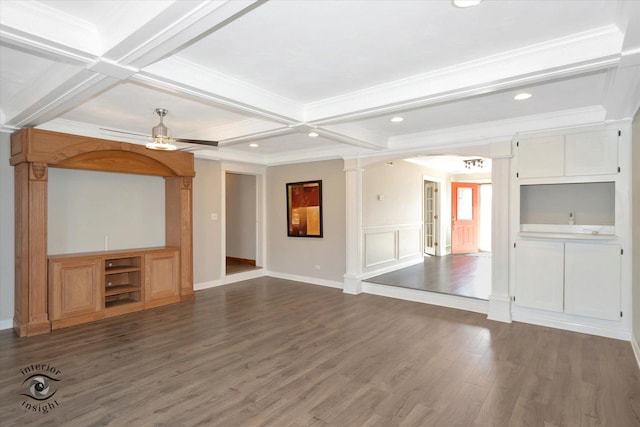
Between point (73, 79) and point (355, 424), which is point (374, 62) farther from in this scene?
point (355, 424)

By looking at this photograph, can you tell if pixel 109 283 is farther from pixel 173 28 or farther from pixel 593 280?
pixel 593 280

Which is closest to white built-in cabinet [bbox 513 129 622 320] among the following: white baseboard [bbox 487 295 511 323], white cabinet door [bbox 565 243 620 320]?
white cabinet door [bbox 565 243 620 320]

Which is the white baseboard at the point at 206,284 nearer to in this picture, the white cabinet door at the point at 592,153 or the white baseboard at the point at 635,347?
the white cabinet door at the point at 592,153

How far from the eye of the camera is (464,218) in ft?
33.4

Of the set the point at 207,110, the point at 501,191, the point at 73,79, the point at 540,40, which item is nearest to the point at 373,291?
the point at 501,191

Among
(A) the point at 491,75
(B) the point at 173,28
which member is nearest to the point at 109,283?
(B) the point at 173,28

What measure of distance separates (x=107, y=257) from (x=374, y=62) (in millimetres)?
4249

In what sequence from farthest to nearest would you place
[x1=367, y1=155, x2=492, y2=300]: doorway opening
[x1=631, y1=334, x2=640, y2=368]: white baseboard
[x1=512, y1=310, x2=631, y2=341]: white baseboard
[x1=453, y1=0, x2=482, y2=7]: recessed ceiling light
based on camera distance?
[x1=367, y1=155, x2=492, y2=300]: doorway opening, [x1=512, y1=310, x2=631, y2=341]: white baseboard, [x1=631, y1=334, x2=640, y2=368]: white baseboard, [x1=453, y1=0, x2=482, y2=7]: recessed ceiling light

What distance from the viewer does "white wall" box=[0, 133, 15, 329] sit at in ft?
13.9

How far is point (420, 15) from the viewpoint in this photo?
84.2 inches

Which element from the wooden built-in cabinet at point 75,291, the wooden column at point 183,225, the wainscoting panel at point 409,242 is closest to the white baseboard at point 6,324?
the wooden built-in cabinet at point 75,291

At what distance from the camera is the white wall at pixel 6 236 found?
422 centimetres

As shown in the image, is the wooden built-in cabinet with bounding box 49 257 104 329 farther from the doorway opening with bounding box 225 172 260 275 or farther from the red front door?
the red front door

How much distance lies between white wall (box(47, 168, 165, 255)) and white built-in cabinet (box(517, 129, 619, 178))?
5.52 meters
